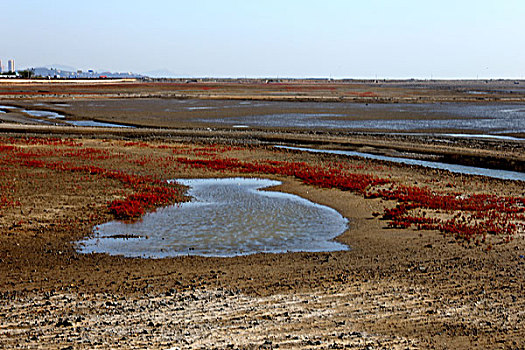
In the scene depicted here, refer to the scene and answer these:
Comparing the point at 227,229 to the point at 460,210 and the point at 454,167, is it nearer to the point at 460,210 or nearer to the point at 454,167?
the point at 460,210

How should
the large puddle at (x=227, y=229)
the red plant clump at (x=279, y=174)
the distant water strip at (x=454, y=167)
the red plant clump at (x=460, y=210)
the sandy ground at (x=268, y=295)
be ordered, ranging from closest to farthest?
the sandy ground at (x=268, y=295)
the large puddle at (x=227, y=229)
the red plant clump at (x=460, y=210)
the red plant clump at (x=279, y=174)
the distant water strip at (x=454, y=167)

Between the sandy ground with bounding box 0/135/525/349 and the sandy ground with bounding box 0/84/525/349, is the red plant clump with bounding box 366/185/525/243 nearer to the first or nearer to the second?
the sandy ground with bounding box 0/84/525/349

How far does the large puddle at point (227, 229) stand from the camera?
55.7 ft

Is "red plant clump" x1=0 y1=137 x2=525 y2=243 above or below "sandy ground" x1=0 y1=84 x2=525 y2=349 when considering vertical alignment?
above

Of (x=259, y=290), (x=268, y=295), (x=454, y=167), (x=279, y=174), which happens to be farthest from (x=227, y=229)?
(x=454, y=167)

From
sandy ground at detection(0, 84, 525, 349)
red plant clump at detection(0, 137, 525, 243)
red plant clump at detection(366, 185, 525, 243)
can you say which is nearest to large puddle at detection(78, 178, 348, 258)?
sandy ground at detection(0, 84, 525, 349)

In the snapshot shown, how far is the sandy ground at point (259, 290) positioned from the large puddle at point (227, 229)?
72 centimetres

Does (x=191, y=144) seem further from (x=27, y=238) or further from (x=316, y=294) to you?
(x=316, y=294)

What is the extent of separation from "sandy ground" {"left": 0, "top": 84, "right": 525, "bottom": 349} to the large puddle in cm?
72

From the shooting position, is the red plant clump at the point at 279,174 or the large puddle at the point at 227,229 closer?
the large puddle at the point at 227,229

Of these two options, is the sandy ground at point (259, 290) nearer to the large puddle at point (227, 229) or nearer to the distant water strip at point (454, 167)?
the large puddle at point (227, 229)

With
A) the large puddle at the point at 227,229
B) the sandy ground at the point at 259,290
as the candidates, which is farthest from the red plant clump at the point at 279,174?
the large puddle at the point at 227,229

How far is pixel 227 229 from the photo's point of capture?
19391 millimetres

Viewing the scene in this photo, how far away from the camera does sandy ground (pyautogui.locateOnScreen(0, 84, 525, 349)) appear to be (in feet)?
34.0
